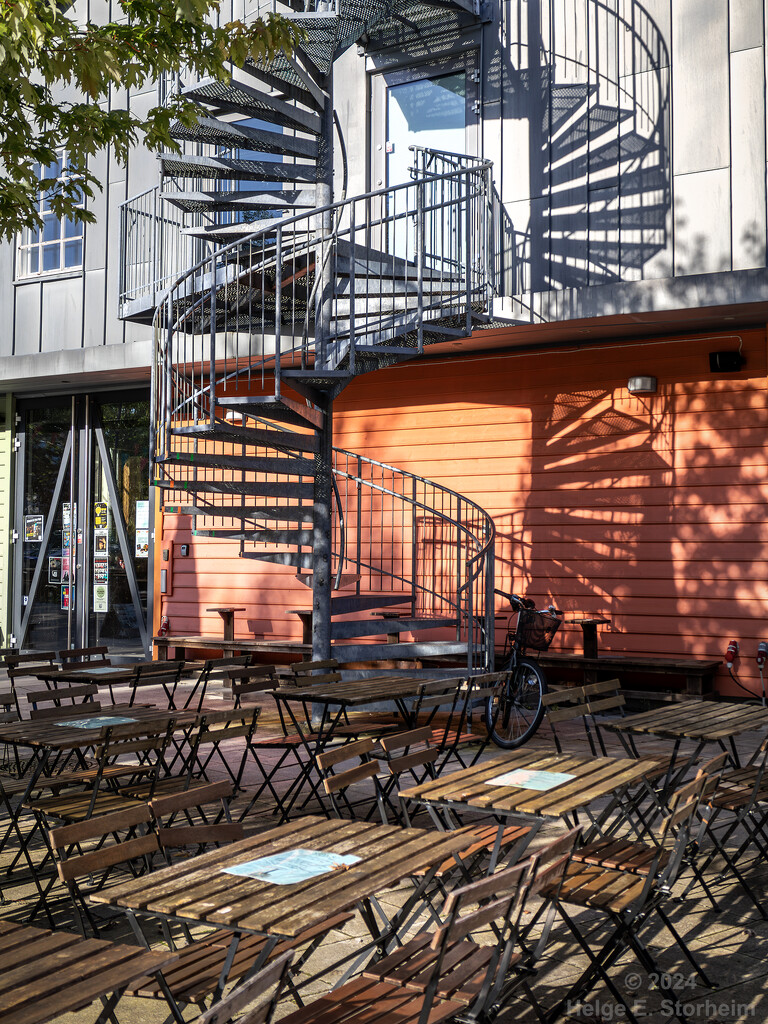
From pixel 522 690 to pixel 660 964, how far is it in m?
4.26

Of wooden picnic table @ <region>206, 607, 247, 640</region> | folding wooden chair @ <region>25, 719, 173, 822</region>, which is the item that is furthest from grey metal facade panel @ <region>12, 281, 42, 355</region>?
folding wooden chair @ <region>25, 719, 173, 822</region>

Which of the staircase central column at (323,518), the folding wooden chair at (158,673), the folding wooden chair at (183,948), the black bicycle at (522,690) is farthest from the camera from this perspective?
the staircase central column at (323,518)

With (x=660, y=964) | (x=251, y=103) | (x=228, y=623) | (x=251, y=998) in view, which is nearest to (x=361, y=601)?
(x=228, y=623)

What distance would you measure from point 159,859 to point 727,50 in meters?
7.44

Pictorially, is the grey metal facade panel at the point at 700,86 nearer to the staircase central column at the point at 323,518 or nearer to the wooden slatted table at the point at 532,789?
the staircase central column at the point at 323,518

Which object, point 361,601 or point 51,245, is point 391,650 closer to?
point 361,601

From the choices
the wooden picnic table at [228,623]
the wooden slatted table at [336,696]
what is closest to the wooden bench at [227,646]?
the wooden picnic table at [228,623]

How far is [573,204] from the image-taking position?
940 centimetres

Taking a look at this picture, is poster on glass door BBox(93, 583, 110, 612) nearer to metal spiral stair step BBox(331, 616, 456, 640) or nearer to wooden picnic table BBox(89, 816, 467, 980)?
metal spiral stair step BBox(331, 616, 456, 640)

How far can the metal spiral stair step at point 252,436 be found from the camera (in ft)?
25.8

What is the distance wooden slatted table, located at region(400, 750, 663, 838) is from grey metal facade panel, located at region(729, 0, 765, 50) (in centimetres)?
669

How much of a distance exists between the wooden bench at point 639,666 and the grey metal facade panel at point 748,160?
10.4 feet

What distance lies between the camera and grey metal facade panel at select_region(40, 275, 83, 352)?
13344mm

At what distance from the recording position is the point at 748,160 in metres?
8.48
